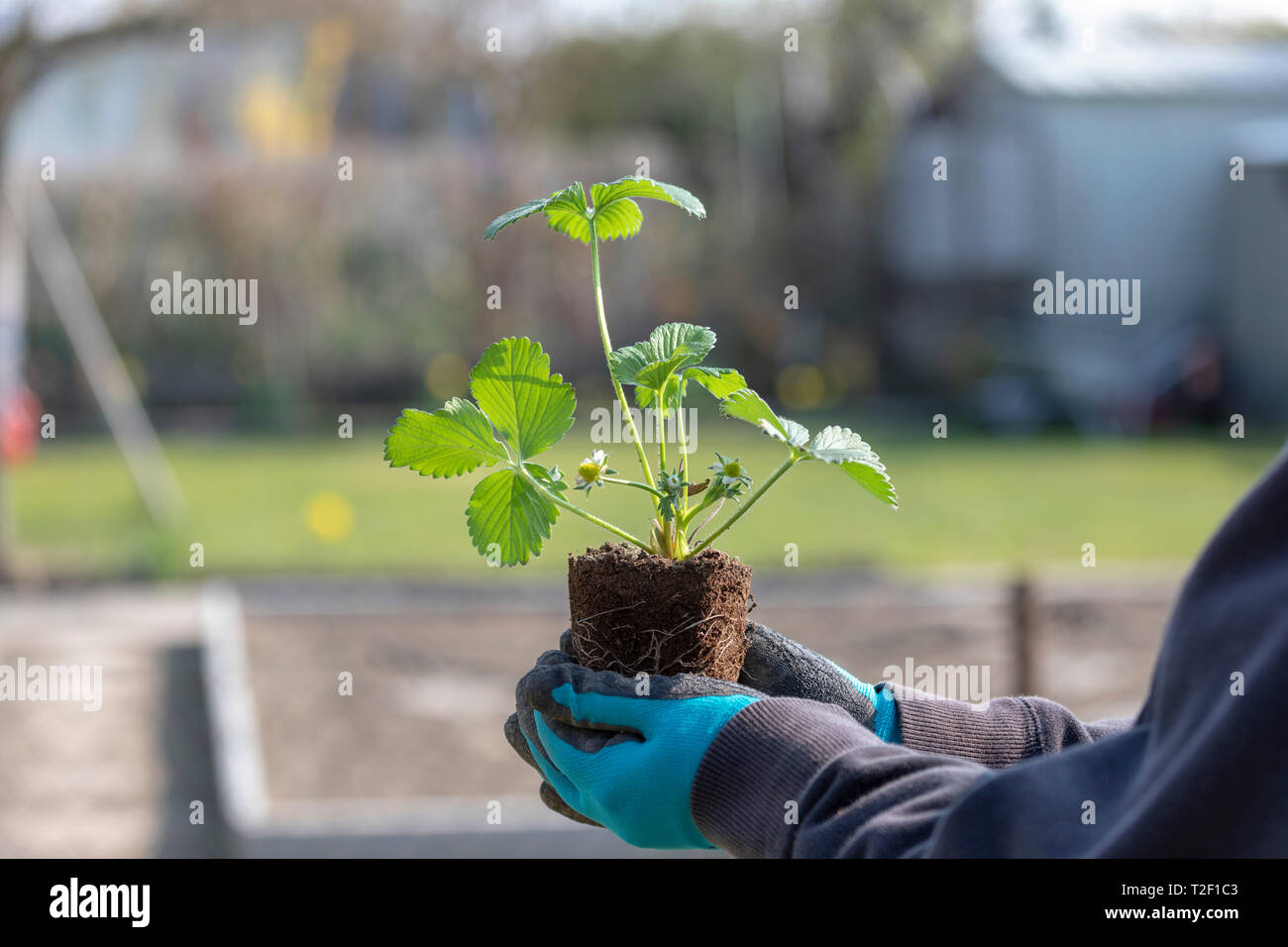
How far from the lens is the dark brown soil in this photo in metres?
1.48

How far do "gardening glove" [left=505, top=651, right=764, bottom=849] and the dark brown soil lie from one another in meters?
0.05

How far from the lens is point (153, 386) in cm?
1238

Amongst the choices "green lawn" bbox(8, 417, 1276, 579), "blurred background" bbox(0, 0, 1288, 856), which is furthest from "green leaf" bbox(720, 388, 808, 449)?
"green lawn" bbox(8, 417, 1276, 579)

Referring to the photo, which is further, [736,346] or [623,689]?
[736,346]

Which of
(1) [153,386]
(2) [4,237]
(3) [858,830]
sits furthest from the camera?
(1) [153,386]

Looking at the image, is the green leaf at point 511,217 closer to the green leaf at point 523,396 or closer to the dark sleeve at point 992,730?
the green leaf at point 523,396

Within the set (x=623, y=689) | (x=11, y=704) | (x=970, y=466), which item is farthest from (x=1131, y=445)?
(x=623, y=689)

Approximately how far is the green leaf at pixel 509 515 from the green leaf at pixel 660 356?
183 millimetres

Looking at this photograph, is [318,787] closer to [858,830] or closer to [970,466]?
[858,830]

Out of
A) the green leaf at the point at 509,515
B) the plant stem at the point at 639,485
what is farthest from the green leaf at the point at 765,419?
the green leaf at the point at 509,515

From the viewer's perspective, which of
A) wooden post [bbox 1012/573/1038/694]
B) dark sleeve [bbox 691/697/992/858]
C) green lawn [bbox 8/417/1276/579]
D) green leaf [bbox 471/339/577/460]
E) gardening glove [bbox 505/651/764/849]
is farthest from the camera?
green lawn [bbox 8/417/1276/579]

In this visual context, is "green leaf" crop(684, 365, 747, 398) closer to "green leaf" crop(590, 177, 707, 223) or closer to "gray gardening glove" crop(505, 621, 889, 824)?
"green leaf" crop(590, 177, 707, 223)
